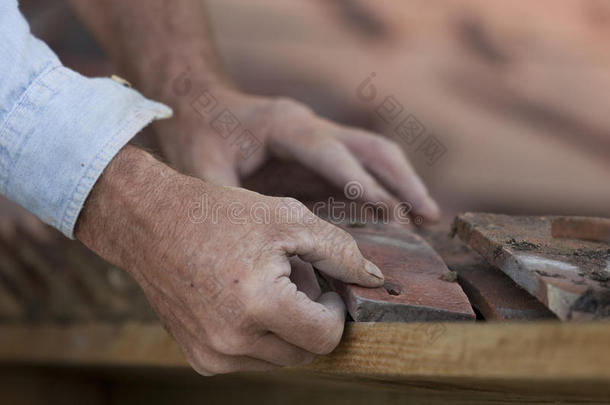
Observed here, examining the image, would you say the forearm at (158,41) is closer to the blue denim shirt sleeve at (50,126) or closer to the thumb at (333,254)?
the blue denim shirt sleeve at (50,126)

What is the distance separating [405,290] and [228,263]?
0.76 feet

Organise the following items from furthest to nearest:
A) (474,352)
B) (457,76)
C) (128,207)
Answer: (457,76)
(128,207)
(474,352)

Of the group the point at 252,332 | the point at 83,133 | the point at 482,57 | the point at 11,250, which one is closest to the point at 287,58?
the point at 482,57

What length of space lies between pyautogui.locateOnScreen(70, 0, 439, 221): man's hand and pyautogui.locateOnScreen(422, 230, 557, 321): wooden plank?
35 cm

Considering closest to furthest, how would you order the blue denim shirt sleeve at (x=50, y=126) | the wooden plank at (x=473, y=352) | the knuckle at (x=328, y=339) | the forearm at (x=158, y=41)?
the wooden plank at (x=473, y=352) < the knuckle at (x=328, y=339) < the blue denim shirt sleeve at (x=50, y=126) < the forearm at (x=158, y=41)

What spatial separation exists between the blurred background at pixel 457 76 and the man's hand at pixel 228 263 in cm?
142

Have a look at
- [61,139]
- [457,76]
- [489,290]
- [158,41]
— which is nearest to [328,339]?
[489,290]

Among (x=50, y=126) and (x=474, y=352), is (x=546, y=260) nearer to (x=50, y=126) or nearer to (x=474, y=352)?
(x=474, y=352)

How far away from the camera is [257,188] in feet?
4.91

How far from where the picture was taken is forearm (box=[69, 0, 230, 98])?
1.69 metres

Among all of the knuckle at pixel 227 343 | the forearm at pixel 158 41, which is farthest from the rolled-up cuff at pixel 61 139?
the forearm at pixel 158 41

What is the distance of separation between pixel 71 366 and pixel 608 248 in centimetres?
123

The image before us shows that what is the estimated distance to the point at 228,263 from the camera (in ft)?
2.42

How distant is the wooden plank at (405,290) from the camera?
29.9 inches
